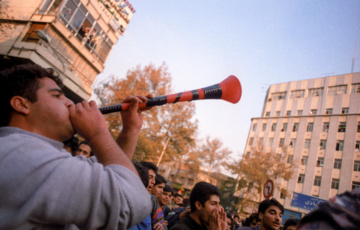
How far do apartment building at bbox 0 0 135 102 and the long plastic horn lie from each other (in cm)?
1098

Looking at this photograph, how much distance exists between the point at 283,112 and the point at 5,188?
137ft

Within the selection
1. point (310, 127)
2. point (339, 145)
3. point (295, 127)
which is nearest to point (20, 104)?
point (339, 145)

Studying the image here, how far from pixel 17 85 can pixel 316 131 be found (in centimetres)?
3853

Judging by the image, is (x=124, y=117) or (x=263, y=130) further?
(x=263, y=130)

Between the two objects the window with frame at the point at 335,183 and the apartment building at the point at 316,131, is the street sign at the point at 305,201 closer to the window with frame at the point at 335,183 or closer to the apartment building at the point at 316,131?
the apartment building at the point at 316,131

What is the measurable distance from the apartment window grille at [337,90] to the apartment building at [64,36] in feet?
115

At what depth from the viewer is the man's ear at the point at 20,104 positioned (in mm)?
1117

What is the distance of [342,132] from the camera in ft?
99.7

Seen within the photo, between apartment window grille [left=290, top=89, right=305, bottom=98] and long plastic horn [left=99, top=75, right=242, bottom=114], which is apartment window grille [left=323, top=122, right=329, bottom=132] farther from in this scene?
long plastic horn [left=99, top=75, right=242, bottom=114]

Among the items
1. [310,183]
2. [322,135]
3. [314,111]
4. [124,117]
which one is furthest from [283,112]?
[124,117]

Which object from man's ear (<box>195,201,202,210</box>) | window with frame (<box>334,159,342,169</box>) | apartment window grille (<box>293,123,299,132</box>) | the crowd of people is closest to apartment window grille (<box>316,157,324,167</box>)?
window with frame (<box>334,159,342,169</box>)

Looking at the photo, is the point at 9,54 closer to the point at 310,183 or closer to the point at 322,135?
the point at 310,183

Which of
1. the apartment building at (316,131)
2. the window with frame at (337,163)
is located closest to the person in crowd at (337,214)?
the apartment building at (316,131)

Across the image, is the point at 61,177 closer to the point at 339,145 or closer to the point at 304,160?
the point at 304,160
